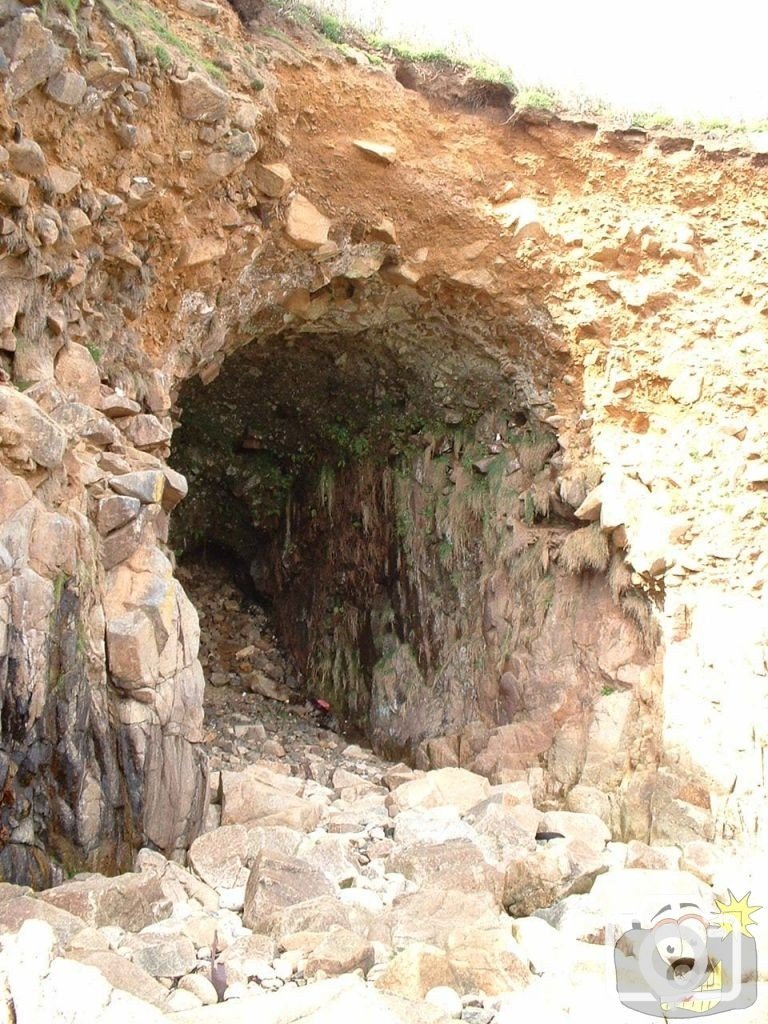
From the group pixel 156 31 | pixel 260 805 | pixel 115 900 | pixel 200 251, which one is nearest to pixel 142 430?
pixel 200 251

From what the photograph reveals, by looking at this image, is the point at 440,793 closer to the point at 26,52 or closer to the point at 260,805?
the point at 260,805

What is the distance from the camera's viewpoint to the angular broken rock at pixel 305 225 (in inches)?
335

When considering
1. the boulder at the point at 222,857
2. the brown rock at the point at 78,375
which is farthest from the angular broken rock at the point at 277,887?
the brown rock at the point at 78,375

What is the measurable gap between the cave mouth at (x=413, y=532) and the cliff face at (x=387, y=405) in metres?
0.04

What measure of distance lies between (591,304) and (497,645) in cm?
397

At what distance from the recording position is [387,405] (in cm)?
1137

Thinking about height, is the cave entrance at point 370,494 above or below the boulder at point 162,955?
above

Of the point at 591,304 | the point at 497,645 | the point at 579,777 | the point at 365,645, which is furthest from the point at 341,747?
the point at 591,304

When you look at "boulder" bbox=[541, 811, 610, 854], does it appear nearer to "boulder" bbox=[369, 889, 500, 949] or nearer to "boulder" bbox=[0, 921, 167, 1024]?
"boulder" bbox=[369, 889, 500, 949]

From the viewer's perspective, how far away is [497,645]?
31.4 feet

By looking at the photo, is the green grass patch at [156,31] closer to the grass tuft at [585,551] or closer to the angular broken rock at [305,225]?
the angular broken rock at [305,225]

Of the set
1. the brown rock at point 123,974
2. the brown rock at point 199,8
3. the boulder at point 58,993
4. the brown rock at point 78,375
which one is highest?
the brown rock at point 199,8

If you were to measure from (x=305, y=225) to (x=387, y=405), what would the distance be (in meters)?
3.26

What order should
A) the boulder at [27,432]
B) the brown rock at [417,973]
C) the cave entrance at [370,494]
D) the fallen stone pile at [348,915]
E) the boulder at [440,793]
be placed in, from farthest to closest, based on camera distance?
the cave entrance at [370,494]
the boulder at [440,793]
the boulder at [27,432]
the brown rock at [417,973]
the fallen stone pile at [348,915]
